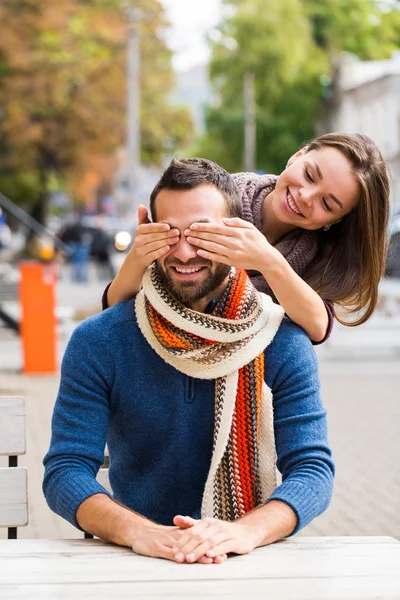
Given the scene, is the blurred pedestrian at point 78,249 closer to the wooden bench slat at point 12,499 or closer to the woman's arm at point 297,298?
the wooden bench slat at point 12,499

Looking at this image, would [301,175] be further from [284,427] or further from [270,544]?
[270,544]

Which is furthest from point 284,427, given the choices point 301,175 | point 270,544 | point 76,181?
point 76,181

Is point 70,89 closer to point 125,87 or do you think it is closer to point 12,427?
point 125,87

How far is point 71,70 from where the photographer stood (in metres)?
30.4

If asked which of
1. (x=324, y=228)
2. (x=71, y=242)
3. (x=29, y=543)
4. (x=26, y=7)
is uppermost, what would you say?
(x=26, y=7)

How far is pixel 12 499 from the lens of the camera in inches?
118

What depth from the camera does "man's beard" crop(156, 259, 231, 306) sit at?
2.69 meters

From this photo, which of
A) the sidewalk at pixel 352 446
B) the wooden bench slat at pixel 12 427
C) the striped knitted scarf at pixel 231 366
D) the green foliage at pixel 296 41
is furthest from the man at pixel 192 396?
the green foliage at pixel 296 41

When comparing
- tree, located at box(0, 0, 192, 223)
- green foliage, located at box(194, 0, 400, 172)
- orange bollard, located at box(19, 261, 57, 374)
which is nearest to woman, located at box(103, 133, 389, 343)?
orange bollard, located at box(19, 261, 57, 374)

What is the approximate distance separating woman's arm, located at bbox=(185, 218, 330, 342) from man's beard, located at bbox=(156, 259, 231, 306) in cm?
8

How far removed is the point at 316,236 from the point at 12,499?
112 cm

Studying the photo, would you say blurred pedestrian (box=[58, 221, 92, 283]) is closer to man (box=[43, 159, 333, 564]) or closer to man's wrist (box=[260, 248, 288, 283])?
man (box=[43, 159, 333, 564])

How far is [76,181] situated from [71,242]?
252 inches

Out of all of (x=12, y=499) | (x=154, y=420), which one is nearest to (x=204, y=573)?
(x=154, y=420)
